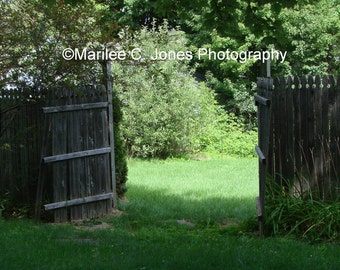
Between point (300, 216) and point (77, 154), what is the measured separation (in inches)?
149

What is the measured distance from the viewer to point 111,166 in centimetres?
917

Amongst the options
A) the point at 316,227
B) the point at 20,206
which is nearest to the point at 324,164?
the point at 316,227

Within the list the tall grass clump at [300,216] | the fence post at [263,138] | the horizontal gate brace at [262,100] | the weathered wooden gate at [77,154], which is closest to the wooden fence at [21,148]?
the weathered wooden gate at [77,154]

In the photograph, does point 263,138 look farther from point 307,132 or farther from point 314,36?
point 314,36

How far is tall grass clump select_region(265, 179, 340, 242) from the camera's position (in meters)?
6.78

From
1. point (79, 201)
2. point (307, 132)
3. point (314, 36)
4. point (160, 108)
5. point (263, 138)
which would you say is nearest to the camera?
point (263, 138)

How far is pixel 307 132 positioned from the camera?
7.40 metres

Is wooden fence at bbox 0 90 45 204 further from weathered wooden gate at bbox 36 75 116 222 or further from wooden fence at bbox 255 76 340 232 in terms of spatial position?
wooden fence at bbox 255 76 340 232

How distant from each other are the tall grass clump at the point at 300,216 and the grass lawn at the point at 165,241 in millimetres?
339

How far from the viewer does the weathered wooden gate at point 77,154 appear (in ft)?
27.5

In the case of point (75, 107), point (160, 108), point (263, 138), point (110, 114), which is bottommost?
point (263, 138)

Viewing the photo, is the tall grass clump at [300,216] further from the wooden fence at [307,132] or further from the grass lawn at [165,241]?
the grass lawn at [165,241]

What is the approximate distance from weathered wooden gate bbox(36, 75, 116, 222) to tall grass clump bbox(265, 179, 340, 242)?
3044 millimetres

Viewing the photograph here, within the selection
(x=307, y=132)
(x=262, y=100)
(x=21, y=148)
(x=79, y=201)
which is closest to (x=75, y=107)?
(x=21, y=148)
